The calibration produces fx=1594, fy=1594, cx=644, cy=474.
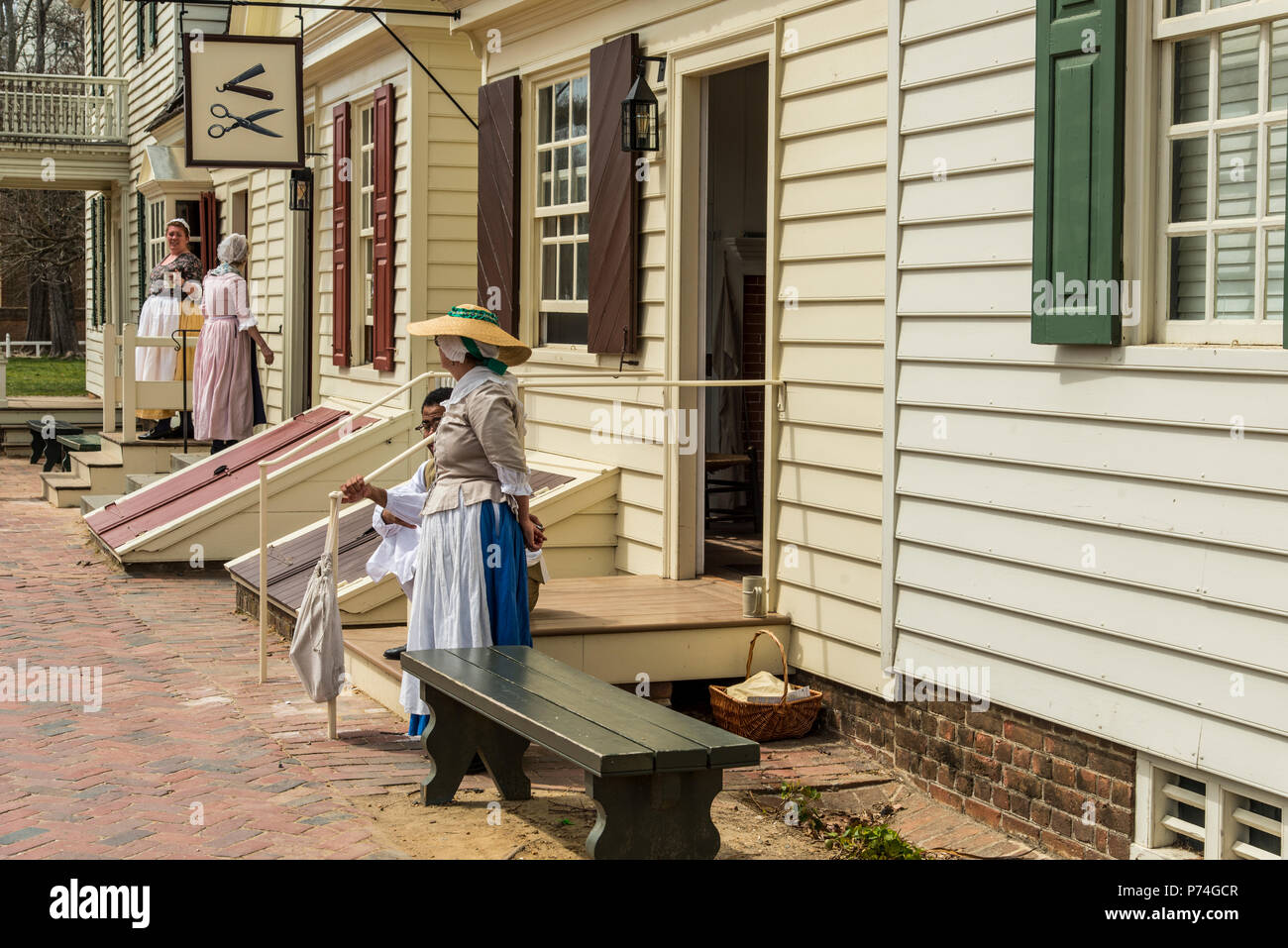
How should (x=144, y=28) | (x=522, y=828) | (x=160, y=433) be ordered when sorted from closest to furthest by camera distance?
(x=522, y=828) < (x=160, y=433) < (x=144, y=28)

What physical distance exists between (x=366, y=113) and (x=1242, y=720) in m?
10.8

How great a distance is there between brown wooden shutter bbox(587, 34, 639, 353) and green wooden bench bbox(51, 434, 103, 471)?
9208 millimetres

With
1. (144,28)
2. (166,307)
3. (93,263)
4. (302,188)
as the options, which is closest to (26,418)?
(144,28)

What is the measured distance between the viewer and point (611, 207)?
938 cm

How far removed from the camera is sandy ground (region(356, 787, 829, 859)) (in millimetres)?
5645

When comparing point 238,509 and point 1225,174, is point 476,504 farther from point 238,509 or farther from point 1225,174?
point 238,509

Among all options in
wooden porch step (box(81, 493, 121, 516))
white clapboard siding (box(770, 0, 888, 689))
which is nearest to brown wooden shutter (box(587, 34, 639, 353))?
white clapboard siding (box(770, 0, 888, 689))

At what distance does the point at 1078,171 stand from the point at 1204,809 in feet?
7.42

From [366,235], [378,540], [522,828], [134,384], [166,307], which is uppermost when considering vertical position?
[366,235]

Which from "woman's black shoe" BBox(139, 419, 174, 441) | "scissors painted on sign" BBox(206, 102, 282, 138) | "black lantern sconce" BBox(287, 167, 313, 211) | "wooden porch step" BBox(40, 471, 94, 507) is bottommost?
"wooden porch step" BBox(40, 471, 94, 507)

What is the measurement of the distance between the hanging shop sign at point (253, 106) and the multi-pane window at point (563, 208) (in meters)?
2.99

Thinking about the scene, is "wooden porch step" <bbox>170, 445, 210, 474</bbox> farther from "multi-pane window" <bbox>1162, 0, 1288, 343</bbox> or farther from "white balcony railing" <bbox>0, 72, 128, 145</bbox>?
"white balcony railing" <bbox>0, 72, 128, 145</bbox>

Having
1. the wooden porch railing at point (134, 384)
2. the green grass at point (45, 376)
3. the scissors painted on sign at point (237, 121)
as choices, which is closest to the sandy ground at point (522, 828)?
the scissors painted on sign at point (237, 121)
